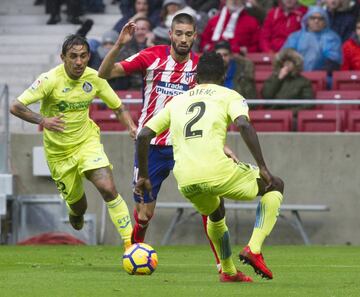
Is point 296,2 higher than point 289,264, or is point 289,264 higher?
point 296,2

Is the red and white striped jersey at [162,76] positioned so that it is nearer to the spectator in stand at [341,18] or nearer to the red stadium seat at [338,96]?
the red stadium seat at [338,96]

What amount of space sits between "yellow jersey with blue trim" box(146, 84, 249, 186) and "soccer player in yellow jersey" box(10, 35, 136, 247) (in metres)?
2.92

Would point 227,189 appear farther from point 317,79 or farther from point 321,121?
point 317,79

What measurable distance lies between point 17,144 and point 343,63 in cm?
497

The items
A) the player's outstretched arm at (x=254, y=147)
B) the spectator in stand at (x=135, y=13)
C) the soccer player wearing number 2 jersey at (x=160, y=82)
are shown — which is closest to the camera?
the player's outstretched arm at (x=254, y=147)

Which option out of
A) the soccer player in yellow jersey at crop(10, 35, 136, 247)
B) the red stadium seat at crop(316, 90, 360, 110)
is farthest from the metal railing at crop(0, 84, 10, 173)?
the soccer player in yellow jersey at crop(10, 35, 136, 247)

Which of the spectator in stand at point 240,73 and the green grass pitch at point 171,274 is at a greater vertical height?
the spectator in stand at point 240,73

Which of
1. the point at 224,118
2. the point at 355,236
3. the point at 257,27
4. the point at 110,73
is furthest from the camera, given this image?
the point at 257,27

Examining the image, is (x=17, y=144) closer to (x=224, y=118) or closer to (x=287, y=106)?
(x=287, y=106)

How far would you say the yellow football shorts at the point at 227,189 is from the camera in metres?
10.4

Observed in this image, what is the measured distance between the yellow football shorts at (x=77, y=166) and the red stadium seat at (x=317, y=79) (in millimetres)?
5738

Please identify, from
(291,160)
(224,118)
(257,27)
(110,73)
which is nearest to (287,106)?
(291,160)

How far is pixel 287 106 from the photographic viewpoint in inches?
736

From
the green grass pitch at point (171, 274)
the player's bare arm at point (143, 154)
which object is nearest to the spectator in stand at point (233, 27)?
the green grass pitch at point (171, 274)
